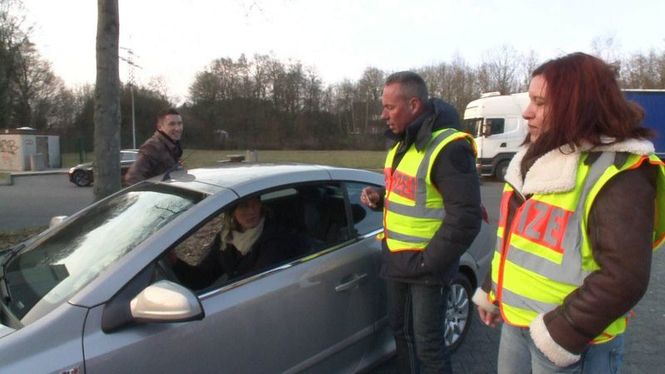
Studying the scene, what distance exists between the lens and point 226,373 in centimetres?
203

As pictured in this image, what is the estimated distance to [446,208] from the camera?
89.0 inches

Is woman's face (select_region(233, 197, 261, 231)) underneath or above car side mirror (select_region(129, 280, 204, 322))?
above

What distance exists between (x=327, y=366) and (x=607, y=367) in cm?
140

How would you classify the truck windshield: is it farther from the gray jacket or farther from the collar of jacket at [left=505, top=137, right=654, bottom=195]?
the collar of jacket at [left=505, top=137, right=654, bottom=195]

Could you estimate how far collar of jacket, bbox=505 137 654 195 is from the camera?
4.43 ft

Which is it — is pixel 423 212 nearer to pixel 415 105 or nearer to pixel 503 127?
pixel 415 105

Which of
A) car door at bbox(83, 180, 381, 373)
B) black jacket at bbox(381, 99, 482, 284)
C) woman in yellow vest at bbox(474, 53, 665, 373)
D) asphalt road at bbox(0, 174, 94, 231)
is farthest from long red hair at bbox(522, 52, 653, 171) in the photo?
asphalt road at bbox(0, 174, 94, 231)

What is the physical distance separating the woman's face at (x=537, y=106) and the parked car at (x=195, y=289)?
51.3 inches

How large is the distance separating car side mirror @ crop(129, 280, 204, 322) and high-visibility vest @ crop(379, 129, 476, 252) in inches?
44.2

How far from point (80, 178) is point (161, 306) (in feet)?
63.0

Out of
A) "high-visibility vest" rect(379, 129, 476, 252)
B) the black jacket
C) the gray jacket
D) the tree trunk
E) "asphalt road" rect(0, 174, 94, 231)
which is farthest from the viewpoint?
"asphalt road" rect(0, 174, 94, 231)

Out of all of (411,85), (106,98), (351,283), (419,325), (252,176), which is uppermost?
(106,98)

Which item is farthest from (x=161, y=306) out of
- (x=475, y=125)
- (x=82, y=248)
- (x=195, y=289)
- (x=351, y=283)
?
(x=475, y=125)

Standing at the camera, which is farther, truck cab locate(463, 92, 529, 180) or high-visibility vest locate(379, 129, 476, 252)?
truck cab locate(463, 92, 529, 180)
